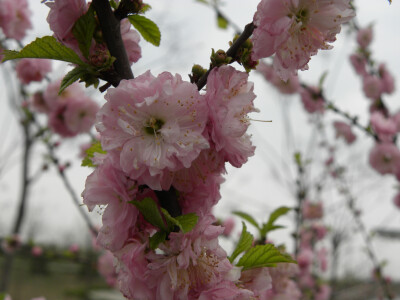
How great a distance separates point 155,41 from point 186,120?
13.7 inches

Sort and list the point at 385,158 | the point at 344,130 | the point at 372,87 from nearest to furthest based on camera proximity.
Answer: the point at 385,158 → the point at 372,87 → the point at 344,130

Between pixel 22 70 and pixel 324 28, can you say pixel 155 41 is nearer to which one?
pixel 324 28

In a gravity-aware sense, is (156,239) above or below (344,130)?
below

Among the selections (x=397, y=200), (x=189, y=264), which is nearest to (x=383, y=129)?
(x=397, y=200)

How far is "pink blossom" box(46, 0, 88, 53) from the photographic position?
746mm

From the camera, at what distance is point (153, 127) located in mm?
715

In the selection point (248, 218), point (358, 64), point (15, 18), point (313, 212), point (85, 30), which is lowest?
point (248, 218)

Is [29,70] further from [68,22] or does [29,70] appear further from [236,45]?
[236,45]

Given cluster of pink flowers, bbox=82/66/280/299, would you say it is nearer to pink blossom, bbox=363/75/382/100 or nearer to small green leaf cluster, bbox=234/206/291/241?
small green leaf cluster, bbox=234/206/291/241

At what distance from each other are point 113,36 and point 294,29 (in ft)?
1.33

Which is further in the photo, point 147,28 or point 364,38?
point 364,38

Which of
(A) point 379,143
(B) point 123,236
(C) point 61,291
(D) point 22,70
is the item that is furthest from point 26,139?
(C) point 61,291

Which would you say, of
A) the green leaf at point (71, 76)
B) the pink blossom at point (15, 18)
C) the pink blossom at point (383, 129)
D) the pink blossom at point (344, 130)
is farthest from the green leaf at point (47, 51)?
the pink blossom at point (344, 130)

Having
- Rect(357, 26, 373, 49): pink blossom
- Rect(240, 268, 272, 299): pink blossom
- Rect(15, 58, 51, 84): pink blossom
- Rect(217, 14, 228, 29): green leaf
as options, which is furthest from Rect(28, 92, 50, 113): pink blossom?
Rect(357, 26, 373, 49): pink blossom
